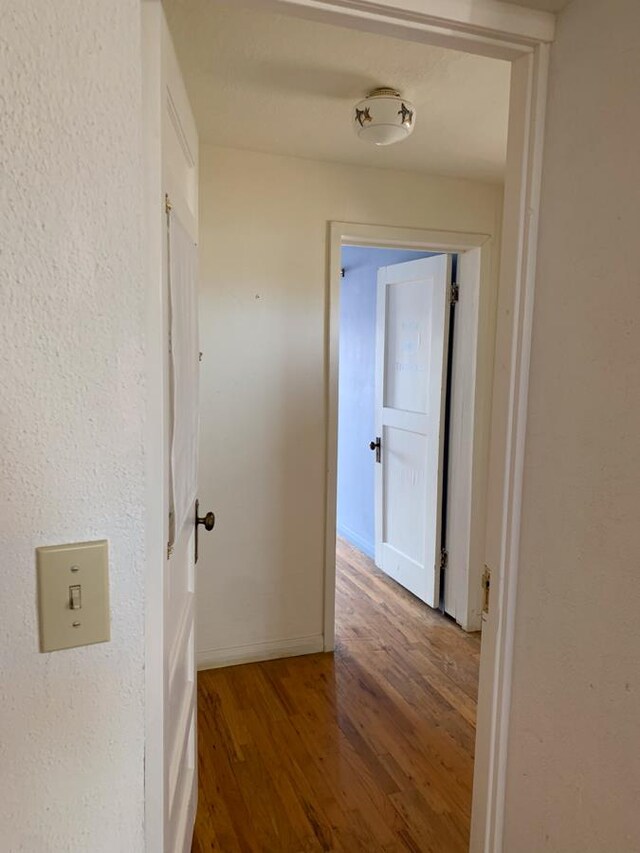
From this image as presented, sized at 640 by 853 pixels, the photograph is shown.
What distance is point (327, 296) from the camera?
262 cm

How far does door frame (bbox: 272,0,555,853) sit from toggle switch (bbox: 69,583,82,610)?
2.71 feet

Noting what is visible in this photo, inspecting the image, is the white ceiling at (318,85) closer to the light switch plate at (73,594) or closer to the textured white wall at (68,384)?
the textured white wall at (68,384)

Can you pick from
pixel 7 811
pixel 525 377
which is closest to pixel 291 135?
pixel 525 377

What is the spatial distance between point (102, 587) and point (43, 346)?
31 centimetres

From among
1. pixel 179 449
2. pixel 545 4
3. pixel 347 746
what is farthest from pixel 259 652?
pixel 545 4

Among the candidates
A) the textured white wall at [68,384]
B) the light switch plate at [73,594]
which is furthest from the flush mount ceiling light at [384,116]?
the light switch plate at [73,594]

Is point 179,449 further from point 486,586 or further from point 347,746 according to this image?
point 347,746

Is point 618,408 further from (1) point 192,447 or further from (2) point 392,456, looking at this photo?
(2) point 392,456

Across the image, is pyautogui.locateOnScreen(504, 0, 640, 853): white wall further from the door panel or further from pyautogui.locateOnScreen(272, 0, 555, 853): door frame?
the door panel

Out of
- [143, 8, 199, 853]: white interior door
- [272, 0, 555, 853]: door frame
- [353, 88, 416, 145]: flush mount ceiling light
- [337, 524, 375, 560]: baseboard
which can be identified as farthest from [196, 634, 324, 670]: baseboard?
[353, 88, 416, 145]: flush mount ceiling light

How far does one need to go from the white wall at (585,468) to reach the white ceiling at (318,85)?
63 centimetres

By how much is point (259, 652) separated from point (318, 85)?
2.35 metres

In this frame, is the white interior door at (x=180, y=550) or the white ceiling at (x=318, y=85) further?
the white ceiling at (x=318, y=85)

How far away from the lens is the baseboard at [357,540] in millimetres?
4125
